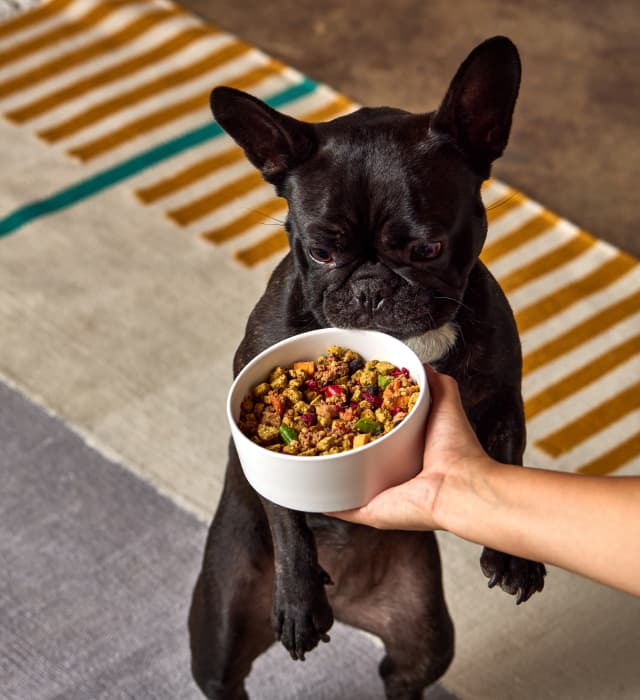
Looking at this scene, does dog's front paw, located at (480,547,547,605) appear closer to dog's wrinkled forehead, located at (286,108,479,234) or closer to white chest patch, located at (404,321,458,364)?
white chest patch, located at (404,321,458,364)

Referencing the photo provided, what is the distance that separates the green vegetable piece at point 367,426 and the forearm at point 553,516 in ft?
0.31

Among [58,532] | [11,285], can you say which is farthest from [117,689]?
[11,285]

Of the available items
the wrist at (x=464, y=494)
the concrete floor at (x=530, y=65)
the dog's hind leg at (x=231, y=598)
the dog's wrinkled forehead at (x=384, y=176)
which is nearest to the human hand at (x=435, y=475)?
the wrist at (x=464, y=494)

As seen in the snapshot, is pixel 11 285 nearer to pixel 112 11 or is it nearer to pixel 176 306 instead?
pixel 176 306

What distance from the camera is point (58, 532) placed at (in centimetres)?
215

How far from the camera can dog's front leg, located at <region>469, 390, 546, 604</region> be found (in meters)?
1.49

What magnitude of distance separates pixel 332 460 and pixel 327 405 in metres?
0.12

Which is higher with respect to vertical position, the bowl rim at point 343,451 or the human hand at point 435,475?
the bowl rim at point 343,451

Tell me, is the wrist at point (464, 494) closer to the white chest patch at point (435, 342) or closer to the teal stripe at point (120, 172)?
the white chest patch at point (435, 342)

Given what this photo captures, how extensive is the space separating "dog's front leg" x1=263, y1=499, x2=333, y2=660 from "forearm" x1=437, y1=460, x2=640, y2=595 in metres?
0.24

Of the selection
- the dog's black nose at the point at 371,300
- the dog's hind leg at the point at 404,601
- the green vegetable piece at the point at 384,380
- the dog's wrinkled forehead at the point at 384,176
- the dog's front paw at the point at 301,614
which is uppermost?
the dog's wrinkled forehead at the point at 384,176

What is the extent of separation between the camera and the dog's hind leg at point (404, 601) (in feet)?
5.49

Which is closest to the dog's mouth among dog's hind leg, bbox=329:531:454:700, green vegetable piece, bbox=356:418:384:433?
green vegetable piece, bbox=356:418:384:433

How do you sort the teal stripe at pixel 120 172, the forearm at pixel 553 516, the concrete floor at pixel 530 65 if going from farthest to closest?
the concrete floor at pixel 530 65 < the teal stripe at pixel 120 172 < the forearm at pixel 553 516
